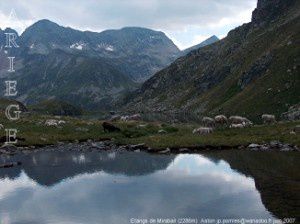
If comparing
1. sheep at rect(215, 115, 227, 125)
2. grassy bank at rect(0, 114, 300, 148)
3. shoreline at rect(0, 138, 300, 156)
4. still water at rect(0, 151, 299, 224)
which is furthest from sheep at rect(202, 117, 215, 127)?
still water at rect(0, 151, 299, 224)

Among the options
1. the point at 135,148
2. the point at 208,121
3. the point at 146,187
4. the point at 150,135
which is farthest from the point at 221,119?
the point at 146,187

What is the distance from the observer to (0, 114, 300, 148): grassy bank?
59.1 meters

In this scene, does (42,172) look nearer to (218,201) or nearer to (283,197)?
(218,201)

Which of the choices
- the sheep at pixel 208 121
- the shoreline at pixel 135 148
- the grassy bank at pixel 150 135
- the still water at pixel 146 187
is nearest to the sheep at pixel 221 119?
the sheep at pixel 208 121

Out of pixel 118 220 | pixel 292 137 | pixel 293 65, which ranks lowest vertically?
pixel 118 220

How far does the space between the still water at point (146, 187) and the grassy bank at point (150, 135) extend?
6394mm

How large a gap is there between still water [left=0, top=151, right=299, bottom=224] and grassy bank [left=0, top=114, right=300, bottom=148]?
6.39 m

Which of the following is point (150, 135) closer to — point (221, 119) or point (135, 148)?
point (135, 148)

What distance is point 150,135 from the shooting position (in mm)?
70000

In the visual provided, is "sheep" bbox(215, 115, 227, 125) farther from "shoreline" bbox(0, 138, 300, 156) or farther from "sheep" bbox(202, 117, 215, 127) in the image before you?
"shoreline" bbox(0, 138, 300, 156)

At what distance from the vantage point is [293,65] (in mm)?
140250

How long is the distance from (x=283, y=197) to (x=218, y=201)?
4.32 m

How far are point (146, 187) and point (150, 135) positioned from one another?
3347 centimetres

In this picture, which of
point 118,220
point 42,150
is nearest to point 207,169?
point 118,220
